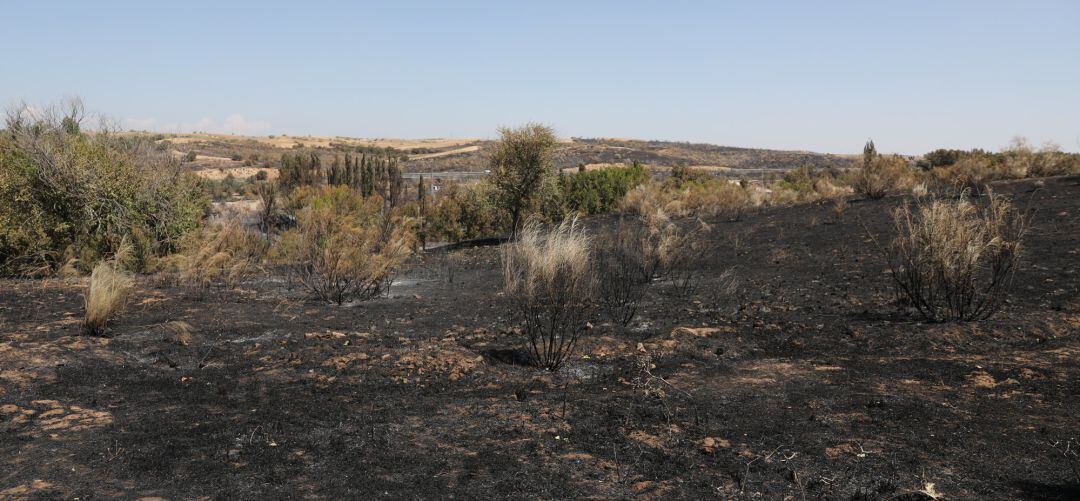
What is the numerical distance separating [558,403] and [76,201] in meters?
13.3

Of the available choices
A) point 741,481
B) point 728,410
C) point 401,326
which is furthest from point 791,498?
point 401,326

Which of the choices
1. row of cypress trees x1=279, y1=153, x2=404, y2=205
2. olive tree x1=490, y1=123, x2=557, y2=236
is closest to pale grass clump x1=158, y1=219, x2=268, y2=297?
olive tree x1=490, y1=123, x2=557, y2=236

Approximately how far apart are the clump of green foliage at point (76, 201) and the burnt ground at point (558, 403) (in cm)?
455

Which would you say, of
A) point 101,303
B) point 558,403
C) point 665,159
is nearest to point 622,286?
point 558,403

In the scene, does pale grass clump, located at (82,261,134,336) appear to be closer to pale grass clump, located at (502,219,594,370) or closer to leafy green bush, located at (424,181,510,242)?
pale grass clump, located at (502,219,594,370)

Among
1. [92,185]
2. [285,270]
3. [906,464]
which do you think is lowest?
[285,270]

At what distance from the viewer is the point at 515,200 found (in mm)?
23750

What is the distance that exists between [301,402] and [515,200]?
18.6 metres

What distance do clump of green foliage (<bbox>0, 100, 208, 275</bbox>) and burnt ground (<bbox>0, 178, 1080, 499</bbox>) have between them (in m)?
4.55

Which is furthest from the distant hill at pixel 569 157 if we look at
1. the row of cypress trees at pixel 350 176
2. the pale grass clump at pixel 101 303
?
the pale grass clump at pixel 101 303

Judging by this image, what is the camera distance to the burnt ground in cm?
388

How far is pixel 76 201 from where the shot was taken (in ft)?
44.0

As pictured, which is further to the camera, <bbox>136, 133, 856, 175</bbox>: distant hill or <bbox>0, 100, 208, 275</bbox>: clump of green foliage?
<bbox>136, 133, 856, 175</bbox>: distant hill

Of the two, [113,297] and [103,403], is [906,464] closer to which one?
[103,403]
